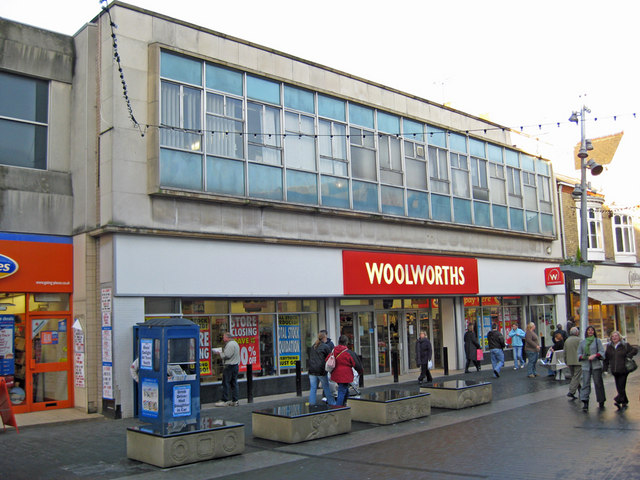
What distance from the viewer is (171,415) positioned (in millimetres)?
11383

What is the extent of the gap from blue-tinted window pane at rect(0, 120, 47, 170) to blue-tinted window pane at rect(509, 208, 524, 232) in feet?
59.4

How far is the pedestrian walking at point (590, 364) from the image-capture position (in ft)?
42.8

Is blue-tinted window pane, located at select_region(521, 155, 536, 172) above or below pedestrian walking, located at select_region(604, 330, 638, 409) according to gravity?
above

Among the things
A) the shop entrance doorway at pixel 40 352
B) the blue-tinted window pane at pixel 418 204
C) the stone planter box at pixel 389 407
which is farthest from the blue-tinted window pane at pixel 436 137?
the shop entrance doorway at pixel 40 352

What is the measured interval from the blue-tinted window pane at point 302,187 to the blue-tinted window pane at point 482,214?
836 centimetres

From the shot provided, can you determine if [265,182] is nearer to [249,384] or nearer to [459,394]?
[249,384]

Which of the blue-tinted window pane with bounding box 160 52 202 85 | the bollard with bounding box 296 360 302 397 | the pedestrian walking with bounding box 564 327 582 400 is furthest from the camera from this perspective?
the bollard with bounding box 296 360 302 397

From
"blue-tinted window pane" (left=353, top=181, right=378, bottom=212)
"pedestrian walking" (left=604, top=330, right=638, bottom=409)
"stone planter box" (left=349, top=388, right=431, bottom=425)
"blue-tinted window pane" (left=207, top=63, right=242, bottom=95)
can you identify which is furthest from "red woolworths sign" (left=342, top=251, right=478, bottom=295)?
"pedestrian walking" (left=604, top=330, right=638, bottom=409)

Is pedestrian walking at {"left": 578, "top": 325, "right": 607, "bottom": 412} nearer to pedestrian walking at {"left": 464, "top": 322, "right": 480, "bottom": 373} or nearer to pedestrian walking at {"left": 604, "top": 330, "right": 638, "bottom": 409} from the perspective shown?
pedestrian walking at {"left": 604, "top": 330, "right": 638, "bottom": 409}

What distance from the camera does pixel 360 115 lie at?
785 inches

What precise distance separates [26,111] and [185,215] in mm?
4423

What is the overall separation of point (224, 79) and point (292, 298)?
6.19m

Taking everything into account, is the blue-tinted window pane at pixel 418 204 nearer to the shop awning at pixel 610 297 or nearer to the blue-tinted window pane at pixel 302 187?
the blue-tinted window pane at pixel 302 187

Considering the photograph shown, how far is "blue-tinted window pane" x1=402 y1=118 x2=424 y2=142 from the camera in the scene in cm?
2139
